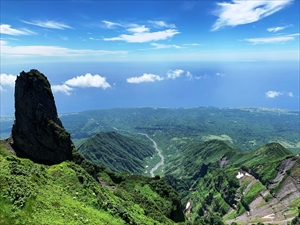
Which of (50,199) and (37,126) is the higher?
(50,199)

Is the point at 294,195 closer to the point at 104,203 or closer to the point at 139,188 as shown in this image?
the point at 139,188

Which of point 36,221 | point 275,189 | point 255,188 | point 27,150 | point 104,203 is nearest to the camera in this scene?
point 36,221

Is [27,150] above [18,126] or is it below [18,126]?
below

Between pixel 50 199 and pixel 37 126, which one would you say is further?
pixel 37 126

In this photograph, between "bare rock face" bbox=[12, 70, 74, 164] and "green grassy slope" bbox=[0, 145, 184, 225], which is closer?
"green grassy slope" bbox=[0, 145, 184, 225]

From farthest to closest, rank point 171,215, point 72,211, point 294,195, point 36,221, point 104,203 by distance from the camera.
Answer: point 294,195 → point 171,215 → point 104,203 → point 72,211 → point 36,221

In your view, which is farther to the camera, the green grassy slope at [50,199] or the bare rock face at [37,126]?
the bare rock face at [37,126]

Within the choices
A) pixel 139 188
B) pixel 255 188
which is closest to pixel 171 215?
pixel 139 188

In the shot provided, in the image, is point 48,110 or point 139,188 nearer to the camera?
point 48,110
